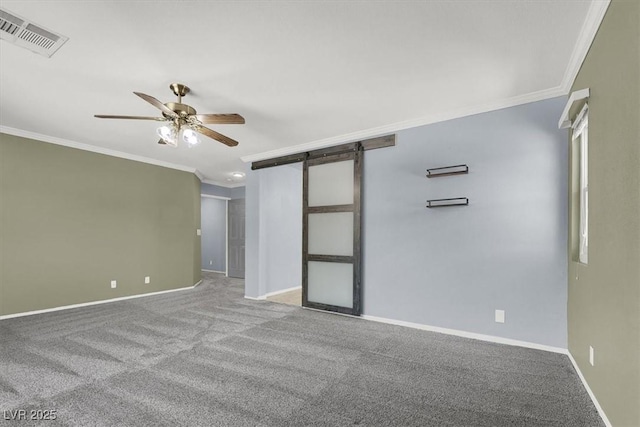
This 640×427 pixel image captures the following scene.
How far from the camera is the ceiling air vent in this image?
2.02 m

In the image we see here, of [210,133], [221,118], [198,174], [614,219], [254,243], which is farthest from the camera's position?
[198,174]

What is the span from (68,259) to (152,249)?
1330mm

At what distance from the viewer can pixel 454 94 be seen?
124 inches

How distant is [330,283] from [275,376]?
2160mm

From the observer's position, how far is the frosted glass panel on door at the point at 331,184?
4.47 metres

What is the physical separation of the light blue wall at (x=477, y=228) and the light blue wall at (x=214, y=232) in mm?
5780

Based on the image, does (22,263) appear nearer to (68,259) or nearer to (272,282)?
(68,259)

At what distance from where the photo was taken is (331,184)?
465cm

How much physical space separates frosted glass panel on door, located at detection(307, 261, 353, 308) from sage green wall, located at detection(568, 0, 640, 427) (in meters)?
2.59

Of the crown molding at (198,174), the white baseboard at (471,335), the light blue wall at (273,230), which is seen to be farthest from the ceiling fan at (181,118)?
the crown molding at (198,174)

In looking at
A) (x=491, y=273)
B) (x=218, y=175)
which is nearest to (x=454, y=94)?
(x=491, y=273)

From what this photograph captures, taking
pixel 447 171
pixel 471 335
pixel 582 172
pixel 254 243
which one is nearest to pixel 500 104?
pixel 447 171

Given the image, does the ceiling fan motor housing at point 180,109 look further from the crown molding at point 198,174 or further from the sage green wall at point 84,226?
the crown molding at point 198,174

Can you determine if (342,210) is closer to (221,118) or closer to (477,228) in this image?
(477,228)
